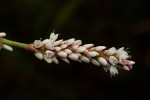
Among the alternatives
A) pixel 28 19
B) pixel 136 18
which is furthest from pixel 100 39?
pixel 28 19

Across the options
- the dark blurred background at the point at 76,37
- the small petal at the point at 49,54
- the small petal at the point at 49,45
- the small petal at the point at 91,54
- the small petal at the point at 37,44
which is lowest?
the small petal at the point at 91,54

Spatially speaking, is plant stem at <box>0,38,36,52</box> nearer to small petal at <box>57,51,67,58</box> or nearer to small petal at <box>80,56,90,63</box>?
small petal at <box>57,51,67,58</box>

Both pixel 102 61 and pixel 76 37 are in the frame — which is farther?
pixel 76 37

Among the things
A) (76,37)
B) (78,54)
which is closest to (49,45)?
(78,54)

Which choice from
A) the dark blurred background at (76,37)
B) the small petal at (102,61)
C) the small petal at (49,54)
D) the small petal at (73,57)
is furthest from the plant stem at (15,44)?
the dark blurred background at (76,37)

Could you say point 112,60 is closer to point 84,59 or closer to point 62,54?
point 84,59

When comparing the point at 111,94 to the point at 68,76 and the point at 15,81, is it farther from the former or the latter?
the point at 15,81

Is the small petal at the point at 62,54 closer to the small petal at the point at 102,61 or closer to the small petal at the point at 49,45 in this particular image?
the small petal at the point at 49,45
